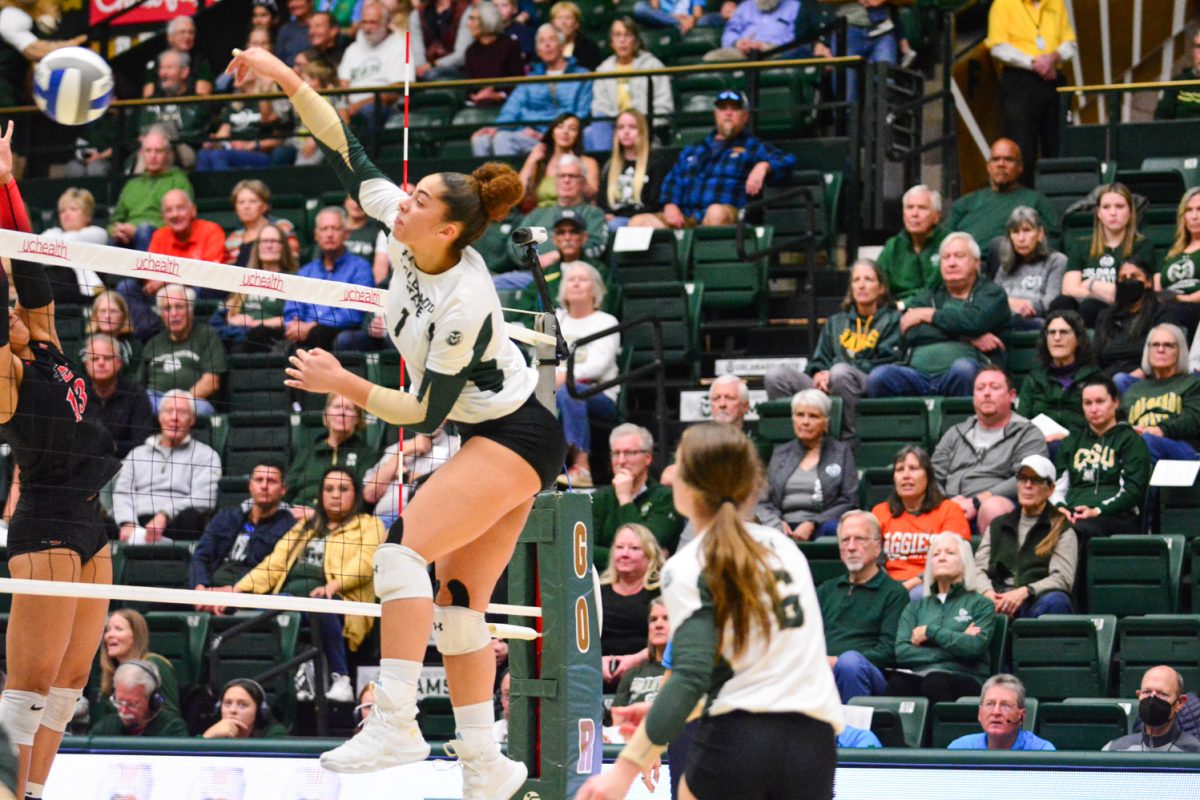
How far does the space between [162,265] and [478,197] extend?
1.30 m

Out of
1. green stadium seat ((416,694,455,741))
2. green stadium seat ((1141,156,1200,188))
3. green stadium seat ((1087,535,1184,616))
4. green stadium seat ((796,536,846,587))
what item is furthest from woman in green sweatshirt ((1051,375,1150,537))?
green stadium seat ((416,694,455,741))

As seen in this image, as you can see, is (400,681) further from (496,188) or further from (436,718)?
(436,718)

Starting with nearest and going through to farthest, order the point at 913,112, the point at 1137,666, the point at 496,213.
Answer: the point at 496,213, the point at 1137,666, the point at 913,112

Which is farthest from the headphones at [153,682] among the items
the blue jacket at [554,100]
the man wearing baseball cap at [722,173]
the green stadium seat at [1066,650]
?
the blue jacket at [554,100]

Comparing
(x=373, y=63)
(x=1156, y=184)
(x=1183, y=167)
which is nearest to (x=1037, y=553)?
(x=1156, y=184)

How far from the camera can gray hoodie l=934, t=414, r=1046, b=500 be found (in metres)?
9.45

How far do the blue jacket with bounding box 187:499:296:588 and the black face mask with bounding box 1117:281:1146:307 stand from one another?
15.5 feet

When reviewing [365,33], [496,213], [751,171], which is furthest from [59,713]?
[365,33]

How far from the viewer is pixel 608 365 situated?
36.0 feet

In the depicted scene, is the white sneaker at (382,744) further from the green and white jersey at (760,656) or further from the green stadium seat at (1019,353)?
the green stadium seat at (1019,353)

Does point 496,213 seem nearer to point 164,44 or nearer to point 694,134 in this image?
point 694,134

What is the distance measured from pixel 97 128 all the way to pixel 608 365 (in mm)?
6413

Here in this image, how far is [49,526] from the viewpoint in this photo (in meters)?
5.79

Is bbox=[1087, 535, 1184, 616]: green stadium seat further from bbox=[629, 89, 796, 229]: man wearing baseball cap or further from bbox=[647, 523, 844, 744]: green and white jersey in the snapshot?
bbox=[647, 523, 844, 744]: green and white jersey
